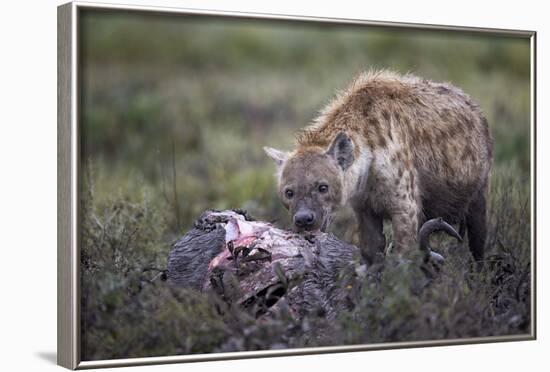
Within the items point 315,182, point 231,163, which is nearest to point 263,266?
point 315,182

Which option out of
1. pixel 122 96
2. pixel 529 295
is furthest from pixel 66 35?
pixel 122 96

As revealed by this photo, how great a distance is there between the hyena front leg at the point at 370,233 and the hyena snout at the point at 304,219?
0.47 meters

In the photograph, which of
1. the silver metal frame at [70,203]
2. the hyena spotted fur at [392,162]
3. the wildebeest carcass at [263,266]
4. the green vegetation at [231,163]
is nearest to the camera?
the silver metal frame at [70,203]

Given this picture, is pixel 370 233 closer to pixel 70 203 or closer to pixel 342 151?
pixel 342 151

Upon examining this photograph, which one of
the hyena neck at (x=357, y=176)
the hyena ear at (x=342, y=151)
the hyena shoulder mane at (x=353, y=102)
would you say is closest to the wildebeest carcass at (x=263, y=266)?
the hyena neck at (x=357, y=176)

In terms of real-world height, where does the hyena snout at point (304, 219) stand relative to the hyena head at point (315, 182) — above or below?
below

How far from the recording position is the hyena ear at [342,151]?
568 centimetres

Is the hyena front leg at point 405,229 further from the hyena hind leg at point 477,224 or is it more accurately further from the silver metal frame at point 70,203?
the silver metal frame at point 70,203

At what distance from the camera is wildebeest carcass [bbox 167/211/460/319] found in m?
5.43

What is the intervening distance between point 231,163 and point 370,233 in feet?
11.1

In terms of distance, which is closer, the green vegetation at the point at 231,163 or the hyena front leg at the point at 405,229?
the green vegetation at the point at 231,163

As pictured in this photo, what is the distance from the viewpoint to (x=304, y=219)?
5.54 metres

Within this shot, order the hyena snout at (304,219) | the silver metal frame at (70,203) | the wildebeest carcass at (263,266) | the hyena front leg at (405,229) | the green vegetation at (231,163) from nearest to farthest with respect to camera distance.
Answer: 1. the silver metal frame at (70,203)
2. the green vegetation at (231,163)
3. the wildebeest carcass at (263,266)
4. the hyena snout at (304,219)
5. the hyena front leg at (405,229)

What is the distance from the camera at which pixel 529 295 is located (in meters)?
6.14
